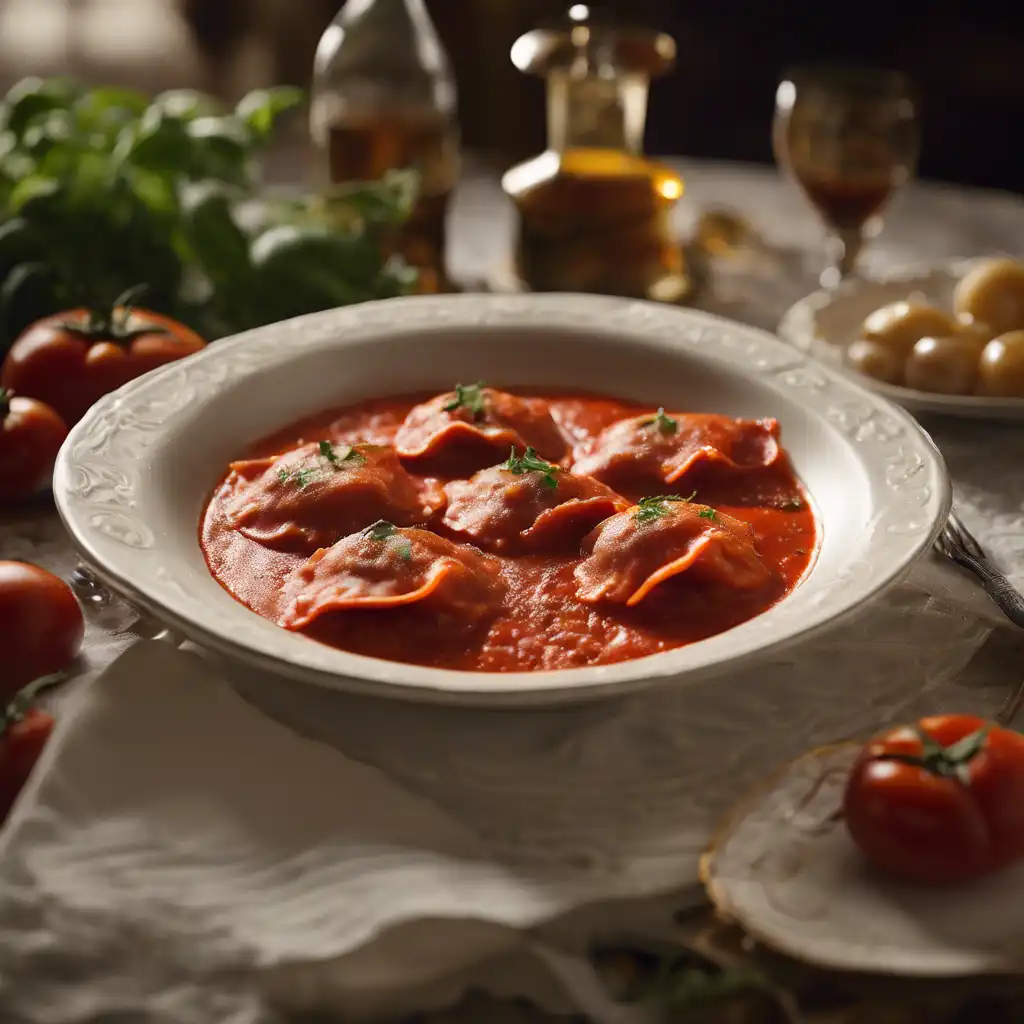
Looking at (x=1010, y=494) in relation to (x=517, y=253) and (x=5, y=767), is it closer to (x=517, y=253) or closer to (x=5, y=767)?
(x=517, y=253)

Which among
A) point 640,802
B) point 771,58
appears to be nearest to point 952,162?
point 771,58

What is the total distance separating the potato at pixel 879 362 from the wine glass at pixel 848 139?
0.84 metres

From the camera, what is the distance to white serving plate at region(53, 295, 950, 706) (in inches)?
82.8

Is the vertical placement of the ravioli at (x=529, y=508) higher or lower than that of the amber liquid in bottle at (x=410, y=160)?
lower

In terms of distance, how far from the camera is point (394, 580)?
2531 millimetres

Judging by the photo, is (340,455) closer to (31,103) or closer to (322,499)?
(322,499)

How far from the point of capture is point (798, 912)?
185 cm

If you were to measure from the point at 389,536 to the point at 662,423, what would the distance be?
2.71ft

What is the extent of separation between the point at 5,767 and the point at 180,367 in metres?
1.19

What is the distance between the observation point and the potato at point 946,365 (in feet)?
11.5

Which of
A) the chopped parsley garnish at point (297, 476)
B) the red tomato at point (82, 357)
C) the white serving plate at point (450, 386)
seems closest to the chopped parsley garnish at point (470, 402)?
the white serving plate at point (450, 386)

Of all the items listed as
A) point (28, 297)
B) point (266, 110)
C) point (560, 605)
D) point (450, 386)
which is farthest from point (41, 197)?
point (560, 605)

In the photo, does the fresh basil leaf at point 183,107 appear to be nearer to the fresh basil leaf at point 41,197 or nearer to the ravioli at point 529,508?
the fresh basil leaf at point 41,197

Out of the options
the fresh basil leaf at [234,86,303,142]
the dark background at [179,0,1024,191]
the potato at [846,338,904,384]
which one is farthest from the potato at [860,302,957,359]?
the dark background at [179,0,1024,191]
